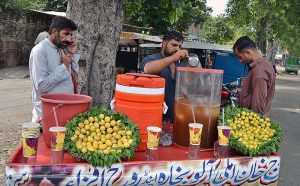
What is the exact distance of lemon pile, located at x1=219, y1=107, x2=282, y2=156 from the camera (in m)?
2.61

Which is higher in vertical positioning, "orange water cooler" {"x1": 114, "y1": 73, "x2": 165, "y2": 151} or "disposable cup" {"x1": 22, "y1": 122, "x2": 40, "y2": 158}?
"orange water cooler" {"x1": 114, "y1": 73, "x2": 165, "y2": 151}

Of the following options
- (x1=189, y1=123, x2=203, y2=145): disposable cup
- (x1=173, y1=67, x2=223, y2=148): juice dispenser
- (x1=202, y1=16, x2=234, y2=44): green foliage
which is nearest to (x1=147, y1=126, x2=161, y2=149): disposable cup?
(x1=189, y1=123, x2=203, y2=145): disposable cup

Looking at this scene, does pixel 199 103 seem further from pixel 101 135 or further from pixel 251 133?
pixel 101 135

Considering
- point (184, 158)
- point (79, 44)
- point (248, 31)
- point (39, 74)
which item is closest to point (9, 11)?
point (79, 44)

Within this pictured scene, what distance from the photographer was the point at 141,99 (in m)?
2.55

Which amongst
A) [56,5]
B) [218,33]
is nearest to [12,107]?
[56,5]

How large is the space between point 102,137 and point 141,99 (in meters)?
0.38

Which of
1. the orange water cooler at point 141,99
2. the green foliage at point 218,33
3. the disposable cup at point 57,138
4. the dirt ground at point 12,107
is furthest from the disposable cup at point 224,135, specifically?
the green foliage at point 218,33

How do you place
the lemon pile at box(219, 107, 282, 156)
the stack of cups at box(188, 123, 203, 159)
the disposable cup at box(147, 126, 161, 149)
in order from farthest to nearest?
the lemon pile at box(219, 107, 282, 156), the stack of cups at box(188, 123, 203, 159), the disposable cup at box(147, 126, 161, 149)

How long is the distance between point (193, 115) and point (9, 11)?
15.3m

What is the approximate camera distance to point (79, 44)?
4781 mm

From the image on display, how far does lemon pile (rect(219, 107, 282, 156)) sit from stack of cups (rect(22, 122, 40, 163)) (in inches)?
52.5

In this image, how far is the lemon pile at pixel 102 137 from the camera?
7.43ft

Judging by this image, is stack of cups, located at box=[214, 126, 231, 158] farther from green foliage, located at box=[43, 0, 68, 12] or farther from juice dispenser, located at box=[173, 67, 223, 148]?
green foliage, located at box=[43, 0, 68, 12]
